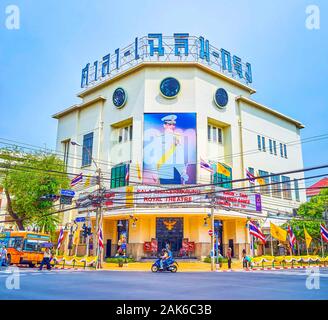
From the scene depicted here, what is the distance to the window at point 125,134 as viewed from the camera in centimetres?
3594

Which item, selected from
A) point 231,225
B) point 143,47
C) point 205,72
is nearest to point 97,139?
point 143,47

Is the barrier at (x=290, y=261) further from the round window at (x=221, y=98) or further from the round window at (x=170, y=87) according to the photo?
the round window at (x=170, y=87)

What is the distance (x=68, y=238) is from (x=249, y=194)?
2065 centimetres

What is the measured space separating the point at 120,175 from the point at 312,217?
20.6 meters

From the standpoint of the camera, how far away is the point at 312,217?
116 ft

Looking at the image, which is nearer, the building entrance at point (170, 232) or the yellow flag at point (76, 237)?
the building entrance at point (170, 232)

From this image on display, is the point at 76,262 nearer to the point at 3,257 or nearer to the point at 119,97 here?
the point at 3,257

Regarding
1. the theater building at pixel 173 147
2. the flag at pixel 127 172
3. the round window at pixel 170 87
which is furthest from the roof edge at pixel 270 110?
the flag at pixel 127 172

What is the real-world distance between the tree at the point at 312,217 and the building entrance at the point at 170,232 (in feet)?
40.4

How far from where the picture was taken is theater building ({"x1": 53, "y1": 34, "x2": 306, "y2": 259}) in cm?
3077

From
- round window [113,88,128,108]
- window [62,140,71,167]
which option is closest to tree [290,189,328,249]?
round window [113,88,128,108]

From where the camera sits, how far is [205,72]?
35.2 metres

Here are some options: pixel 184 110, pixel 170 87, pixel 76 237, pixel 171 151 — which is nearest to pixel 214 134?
pixel 184 110
